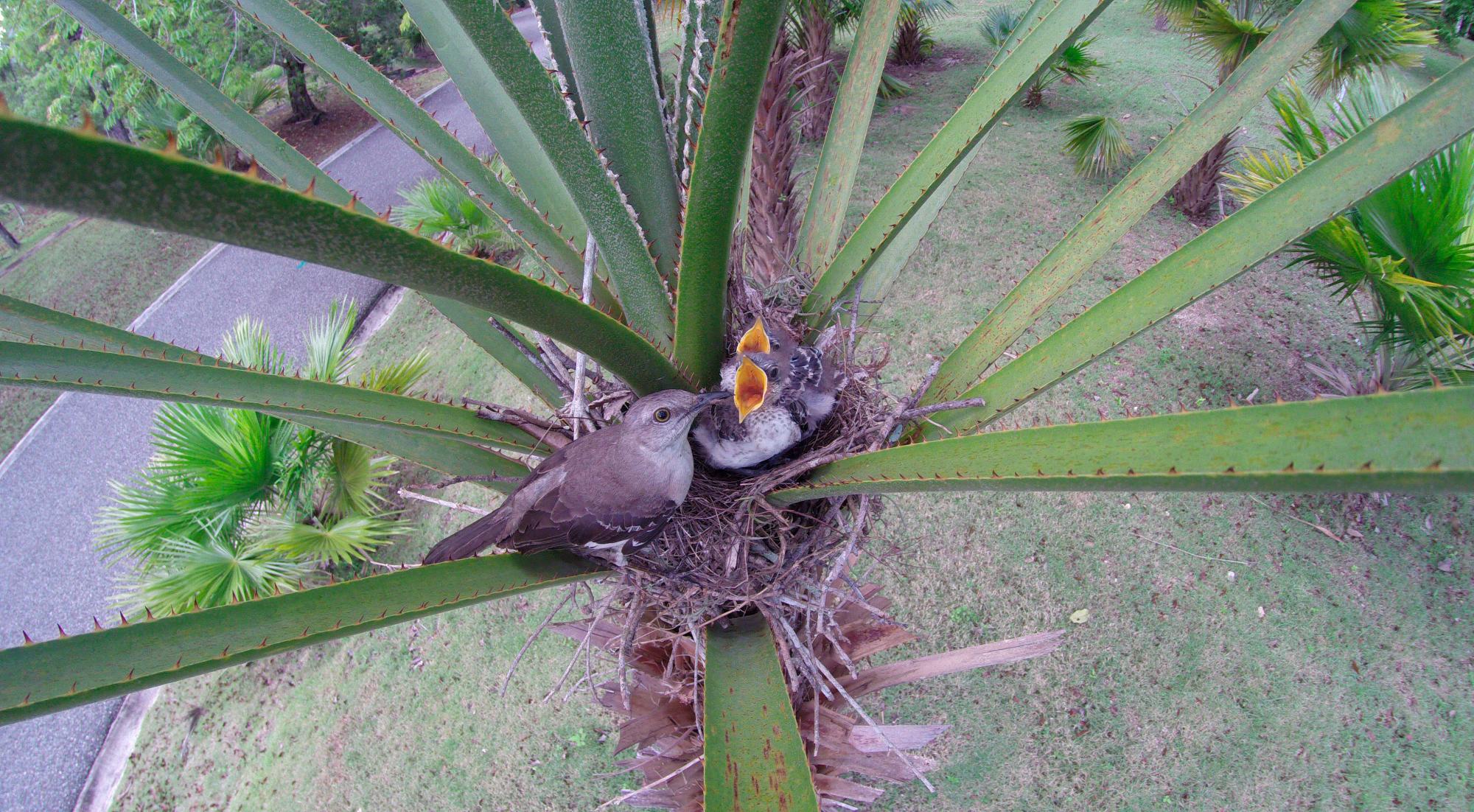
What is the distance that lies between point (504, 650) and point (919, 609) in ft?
7.90

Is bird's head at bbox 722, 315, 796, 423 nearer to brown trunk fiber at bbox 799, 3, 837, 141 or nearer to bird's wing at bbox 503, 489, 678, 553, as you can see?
bird's wing at bbox 503, 489, 678, 553

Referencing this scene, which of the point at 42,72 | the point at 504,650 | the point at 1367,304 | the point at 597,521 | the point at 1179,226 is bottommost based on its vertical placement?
the point at 504,650

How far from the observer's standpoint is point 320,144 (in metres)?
11.9

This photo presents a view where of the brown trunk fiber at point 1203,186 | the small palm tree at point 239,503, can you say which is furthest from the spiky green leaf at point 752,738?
the brown trunk fiber at point 1203,186

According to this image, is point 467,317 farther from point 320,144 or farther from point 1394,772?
point 320,144

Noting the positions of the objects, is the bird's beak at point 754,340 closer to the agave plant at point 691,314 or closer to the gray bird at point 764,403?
the gray bird at point 764,403

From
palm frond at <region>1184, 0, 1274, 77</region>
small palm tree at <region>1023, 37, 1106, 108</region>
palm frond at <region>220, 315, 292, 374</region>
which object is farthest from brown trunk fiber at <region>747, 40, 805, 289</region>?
palm frond at <region>1184, 0, 1274, 77</region>

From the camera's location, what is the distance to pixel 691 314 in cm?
124

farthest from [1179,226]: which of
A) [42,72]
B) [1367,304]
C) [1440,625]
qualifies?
[42,72]

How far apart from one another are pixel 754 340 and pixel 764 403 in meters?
0.17

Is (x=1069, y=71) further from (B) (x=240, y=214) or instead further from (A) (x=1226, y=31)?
(B) (x=240, y=214)

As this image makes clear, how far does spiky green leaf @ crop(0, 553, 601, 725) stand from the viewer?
2.43 feet

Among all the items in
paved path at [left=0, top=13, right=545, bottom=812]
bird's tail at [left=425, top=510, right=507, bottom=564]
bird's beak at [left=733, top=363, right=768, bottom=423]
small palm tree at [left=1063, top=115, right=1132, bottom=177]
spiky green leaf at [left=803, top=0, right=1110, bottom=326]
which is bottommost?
paved path at [left=0, top=13, right=545, bottom=812]

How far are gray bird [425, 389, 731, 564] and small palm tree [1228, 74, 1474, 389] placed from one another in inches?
111
